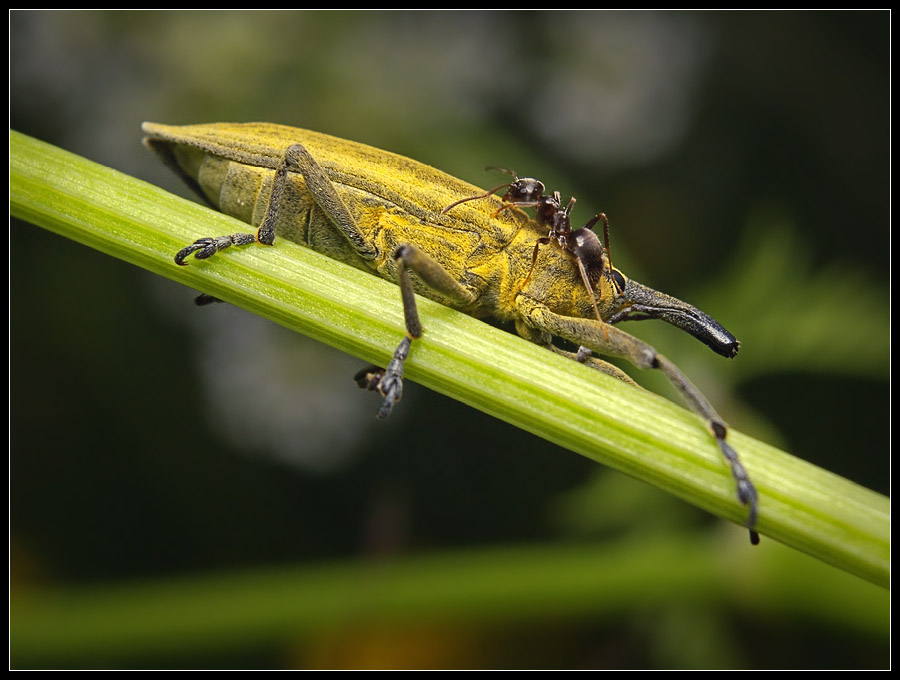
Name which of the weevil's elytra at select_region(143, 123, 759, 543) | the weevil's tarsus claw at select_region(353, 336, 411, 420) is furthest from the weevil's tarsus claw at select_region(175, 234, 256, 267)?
the weevil's tarsus claw at select_region(353, 336, 411, 420)

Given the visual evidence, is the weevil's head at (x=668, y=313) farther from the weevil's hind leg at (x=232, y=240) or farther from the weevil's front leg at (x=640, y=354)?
the weevil's hind leg at (x=232, y=240)

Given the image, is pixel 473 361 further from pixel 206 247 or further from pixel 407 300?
pixel 206 247

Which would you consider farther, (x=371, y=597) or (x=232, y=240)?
(x=371, y=597)

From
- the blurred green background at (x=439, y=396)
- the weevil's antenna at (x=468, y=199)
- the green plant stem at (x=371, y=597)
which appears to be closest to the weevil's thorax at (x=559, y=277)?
the weevil's antenna at (x=468, y=199)

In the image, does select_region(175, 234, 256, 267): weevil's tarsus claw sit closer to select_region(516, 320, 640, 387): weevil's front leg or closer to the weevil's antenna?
the weevil's antenna

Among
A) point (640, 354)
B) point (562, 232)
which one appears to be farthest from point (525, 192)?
point (640, 354)

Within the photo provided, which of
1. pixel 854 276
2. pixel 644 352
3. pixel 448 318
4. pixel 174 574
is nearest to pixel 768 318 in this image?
pixel 854 276

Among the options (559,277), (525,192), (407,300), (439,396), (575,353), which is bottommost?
(407,300)
